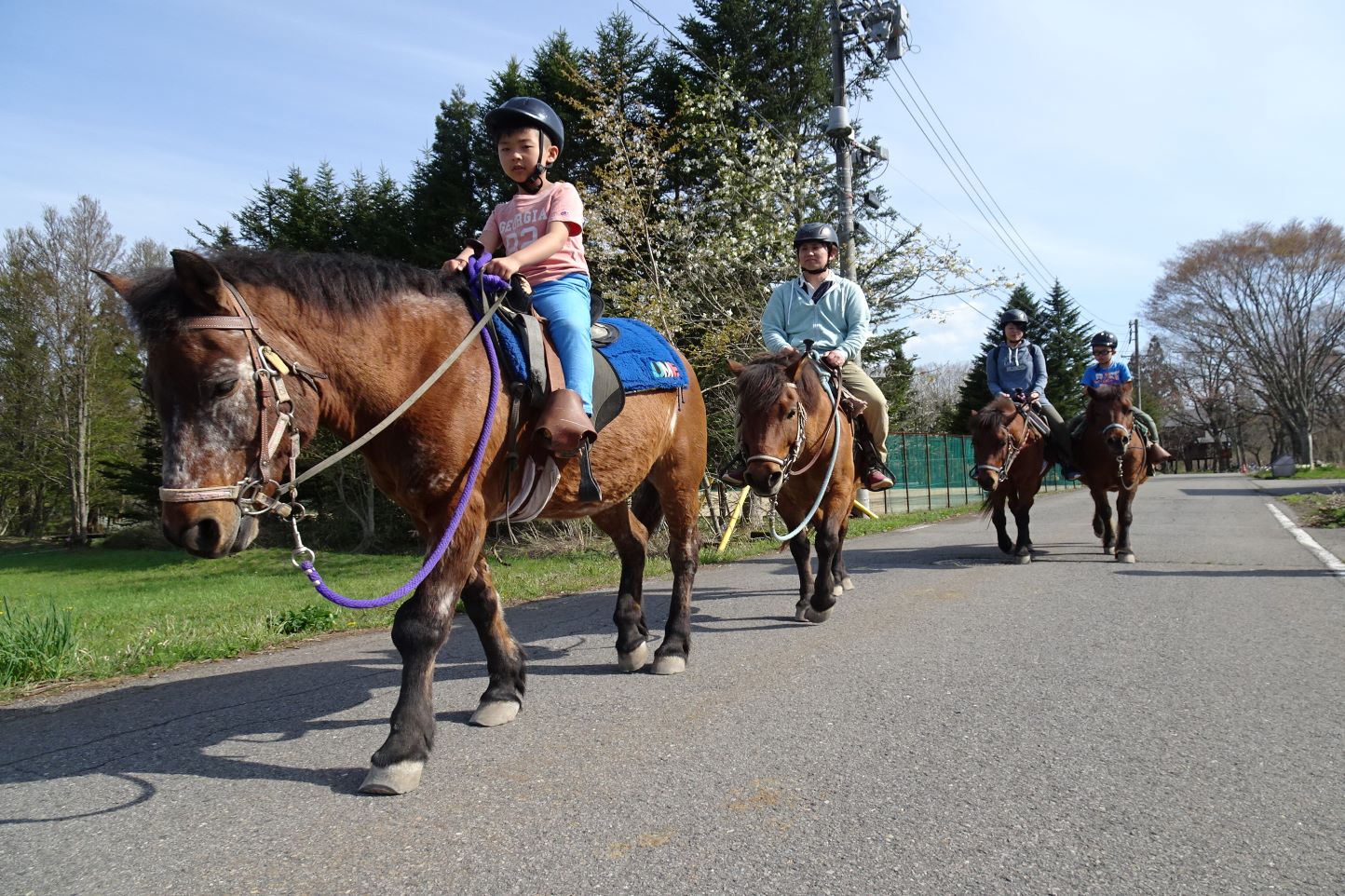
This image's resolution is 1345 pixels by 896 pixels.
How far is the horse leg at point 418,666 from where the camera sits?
9.24ft

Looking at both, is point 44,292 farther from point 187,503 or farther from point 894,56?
point 187,503

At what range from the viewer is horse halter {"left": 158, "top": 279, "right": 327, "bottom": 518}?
2611 mm

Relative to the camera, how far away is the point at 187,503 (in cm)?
250

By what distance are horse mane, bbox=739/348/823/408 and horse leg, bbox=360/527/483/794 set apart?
8.52ft

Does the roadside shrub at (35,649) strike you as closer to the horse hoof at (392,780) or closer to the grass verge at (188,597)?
the grass verge at (188,597)

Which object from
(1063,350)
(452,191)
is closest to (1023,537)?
(452,191)

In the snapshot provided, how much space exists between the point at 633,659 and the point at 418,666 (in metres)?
1.70

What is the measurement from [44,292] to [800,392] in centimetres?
3523

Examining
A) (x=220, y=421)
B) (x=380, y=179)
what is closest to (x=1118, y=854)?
(x=220, y=421)

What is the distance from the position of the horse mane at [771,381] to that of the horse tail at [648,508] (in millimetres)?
884

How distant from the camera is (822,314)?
254 inches

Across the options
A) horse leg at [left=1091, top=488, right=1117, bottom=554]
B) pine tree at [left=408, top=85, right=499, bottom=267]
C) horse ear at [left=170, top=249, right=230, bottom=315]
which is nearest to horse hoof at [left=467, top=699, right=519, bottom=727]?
horse ear at [left=170, top=249, right=230, bottom=315]

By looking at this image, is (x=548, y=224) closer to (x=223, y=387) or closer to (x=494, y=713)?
(x=223, y=387)

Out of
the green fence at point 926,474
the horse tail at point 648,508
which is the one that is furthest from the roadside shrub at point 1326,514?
the horse tail at point 648,508
